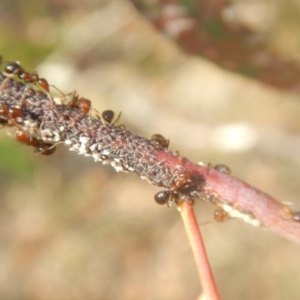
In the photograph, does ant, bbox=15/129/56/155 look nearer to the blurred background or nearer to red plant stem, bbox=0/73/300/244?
red plant stem, bbox=0/73/300/244

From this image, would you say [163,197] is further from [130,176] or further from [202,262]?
[130,176]

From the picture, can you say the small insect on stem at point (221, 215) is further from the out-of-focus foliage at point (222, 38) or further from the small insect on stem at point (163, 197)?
the out-of-focus foliage at point (222, 38)

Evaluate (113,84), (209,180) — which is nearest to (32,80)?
(209,180)

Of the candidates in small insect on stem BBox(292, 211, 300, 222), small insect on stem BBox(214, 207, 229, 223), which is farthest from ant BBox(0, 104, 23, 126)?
small insect on stem BBox(292, 211, 300, 222)

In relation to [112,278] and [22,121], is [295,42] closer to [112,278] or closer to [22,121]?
[112,278]

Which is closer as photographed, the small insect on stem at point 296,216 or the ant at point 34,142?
the small insect on stem at point 296,216

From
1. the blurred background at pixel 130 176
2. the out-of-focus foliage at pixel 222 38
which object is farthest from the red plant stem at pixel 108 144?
the blurred background at pixel 130 176

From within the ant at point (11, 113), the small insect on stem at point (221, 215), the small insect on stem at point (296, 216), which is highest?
the ant at point (11, 113)
